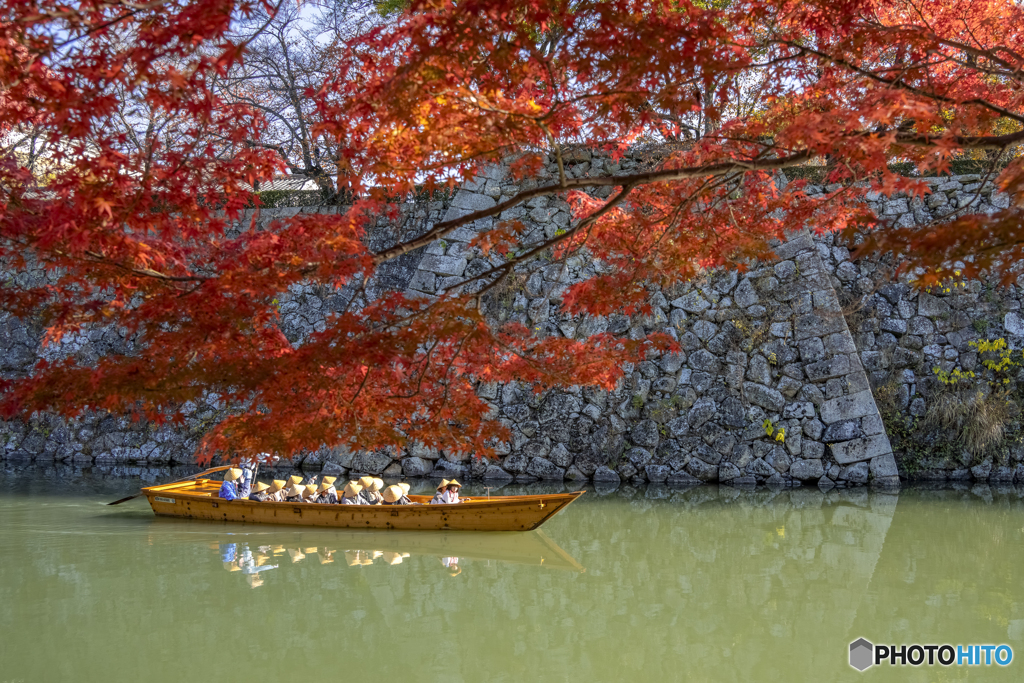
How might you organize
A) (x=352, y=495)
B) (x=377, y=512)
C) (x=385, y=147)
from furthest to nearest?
1. (x=352, y=495)
2. (x=377, y=512)
3. (x=385, y=147)

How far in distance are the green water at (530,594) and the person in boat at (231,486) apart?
0.40 m

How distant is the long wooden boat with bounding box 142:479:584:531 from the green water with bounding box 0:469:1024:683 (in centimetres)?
14

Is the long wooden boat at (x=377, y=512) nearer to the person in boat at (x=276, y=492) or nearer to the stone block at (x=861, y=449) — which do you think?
the person in boat at (x=276, y=492)

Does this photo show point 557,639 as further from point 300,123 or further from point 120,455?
point 300,123

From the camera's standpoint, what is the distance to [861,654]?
439cm

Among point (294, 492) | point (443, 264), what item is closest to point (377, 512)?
point (294, 492)

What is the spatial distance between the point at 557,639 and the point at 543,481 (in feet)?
16.0

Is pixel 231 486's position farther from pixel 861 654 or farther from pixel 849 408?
pixel 849 408

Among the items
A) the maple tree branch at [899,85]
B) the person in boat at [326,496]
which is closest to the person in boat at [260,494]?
the person in boat at [326,496]

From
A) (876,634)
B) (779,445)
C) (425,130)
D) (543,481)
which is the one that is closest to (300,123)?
(543,481)

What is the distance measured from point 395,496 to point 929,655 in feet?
15.5

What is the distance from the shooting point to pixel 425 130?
3.65 meters

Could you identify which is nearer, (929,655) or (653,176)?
(653,176)

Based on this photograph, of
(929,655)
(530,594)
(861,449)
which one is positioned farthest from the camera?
(861,449)
